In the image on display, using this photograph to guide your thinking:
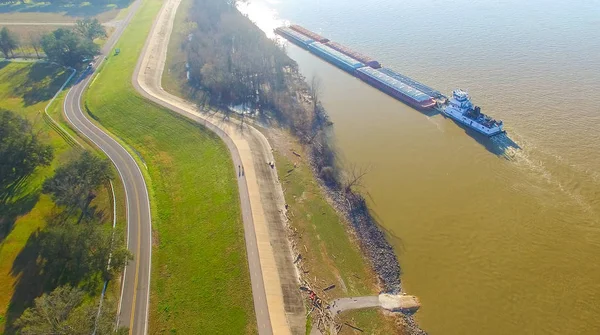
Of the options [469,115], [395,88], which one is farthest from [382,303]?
[395,88]

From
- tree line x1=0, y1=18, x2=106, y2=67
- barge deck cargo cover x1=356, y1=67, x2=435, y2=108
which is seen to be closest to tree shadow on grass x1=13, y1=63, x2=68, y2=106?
tree line x1=0, y1=18, x2=106, y2=67

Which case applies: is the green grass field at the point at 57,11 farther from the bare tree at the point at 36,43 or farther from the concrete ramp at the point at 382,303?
the concrete ramp at the point at 382,303

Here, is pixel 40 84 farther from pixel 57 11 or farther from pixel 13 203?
pixel 57 11

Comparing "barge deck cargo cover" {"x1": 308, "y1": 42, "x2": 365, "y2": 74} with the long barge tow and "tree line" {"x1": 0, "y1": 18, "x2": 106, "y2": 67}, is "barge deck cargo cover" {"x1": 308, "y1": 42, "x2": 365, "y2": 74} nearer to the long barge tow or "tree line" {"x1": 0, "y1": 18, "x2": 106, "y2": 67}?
the long barge tow

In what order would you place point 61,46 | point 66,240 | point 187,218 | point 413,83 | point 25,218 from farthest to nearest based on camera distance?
point 61,46, point 413,83, point 25,218, point 187,218, point 66,240

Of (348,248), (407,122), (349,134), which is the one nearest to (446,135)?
(407,122)

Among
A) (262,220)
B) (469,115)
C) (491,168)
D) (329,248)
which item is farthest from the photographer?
(469,115)

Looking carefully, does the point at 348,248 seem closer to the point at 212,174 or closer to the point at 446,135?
the point at 212,174
